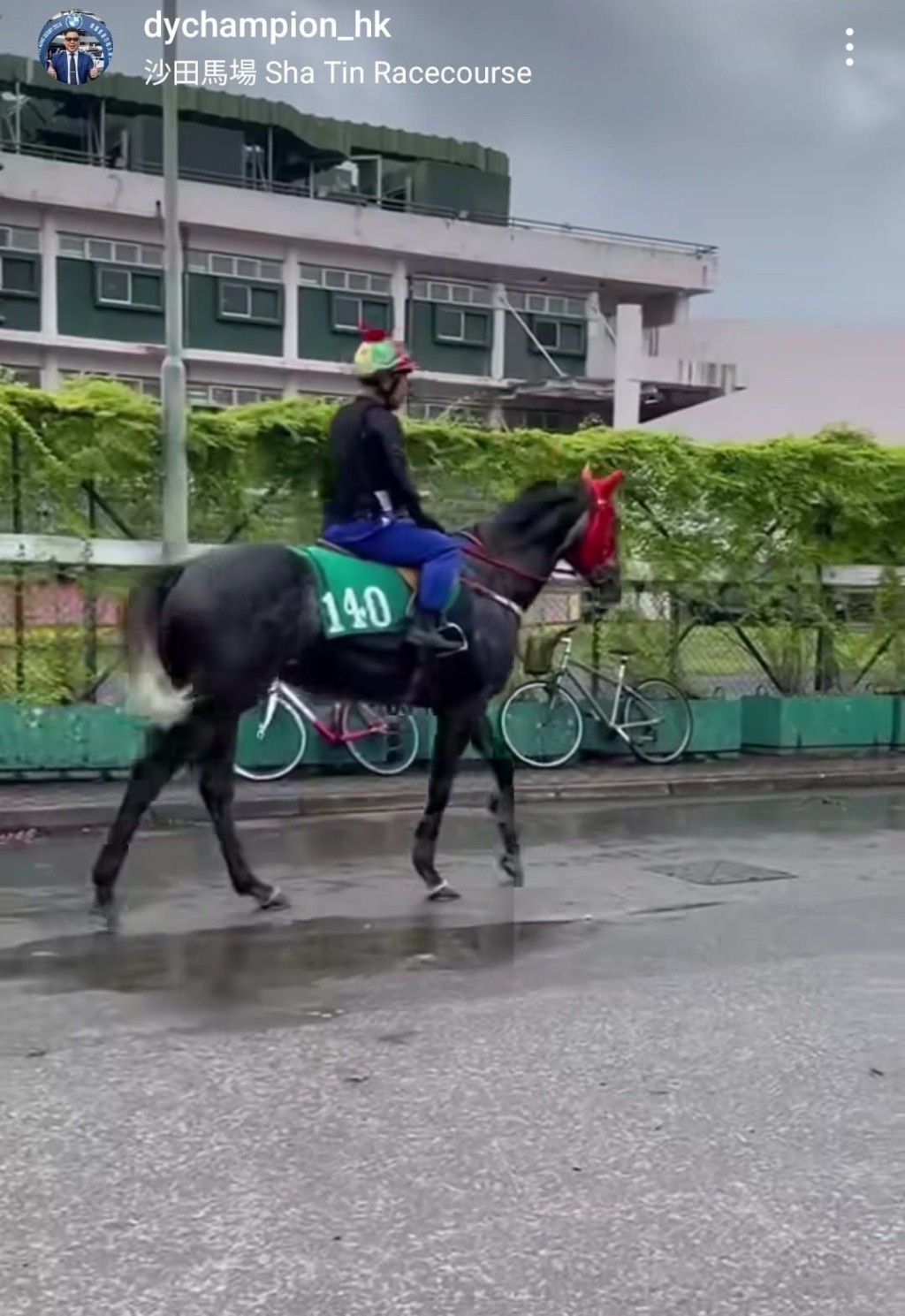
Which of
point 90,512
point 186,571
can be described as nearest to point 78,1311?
point 186,571

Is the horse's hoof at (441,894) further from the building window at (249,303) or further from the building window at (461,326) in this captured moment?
the building window at (461,326)

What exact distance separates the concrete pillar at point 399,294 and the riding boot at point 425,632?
1726 inches

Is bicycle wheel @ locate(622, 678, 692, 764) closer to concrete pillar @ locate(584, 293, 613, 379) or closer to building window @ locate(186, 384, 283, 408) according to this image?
building window @ locate(186, 384, 283, 408)

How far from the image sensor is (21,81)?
49.8 metres

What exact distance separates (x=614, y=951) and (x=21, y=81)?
160ft

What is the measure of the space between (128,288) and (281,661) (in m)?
41.5

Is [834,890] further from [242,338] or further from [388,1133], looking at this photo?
[242,338]

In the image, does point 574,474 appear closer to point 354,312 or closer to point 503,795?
point 503,795

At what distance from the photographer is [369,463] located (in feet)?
27.8

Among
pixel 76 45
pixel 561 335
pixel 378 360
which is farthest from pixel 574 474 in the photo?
pixel 561 335

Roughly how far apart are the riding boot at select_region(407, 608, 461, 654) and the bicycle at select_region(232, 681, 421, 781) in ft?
14.5

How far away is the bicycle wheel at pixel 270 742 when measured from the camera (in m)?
13.1

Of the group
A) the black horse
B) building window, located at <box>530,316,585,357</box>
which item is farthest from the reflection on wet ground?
building window, located at <box>530,316,585,357</box>

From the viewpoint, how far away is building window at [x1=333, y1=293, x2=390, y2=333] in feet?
166
